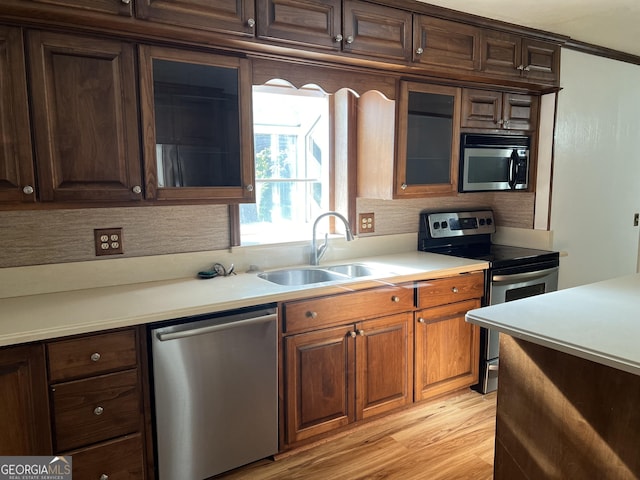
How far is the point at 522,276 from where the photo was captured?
10.0 feet

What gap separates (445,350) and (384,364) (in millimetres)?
459

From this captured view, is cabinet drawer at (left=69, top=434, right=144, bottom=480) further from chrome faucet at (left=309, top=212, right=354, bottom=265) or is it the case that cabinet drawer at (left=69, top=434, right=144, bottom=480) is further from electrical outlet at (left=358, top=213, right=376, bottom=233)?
electrical outlet at (left=358, top=213, right=376, bottom=233)

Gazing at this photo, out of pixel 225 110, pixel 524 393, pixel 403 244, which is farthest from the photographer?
pixel 403 244

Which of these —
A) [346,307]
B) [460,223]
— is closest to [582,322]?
[346,307]

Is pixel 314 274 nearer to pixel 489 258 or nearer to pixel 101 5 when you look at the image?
pixel 489 258

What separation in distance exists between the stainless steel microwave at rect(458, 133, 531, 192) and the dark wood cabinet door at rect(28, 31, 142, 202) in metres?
2.01

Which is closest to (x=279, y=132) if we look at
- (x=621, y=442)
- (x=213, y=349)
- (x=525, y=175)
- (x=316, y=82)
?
(x=316, y=82)

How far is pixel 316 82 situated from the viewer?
251 cm

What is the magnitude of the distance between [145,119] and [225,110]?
1.22 feet

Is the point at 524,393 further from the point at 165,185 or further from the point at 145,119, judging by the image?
the point at 145,119

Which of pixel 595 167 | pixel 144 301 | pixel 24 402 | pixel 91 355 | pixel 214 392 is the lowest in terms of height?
pixel 214 392

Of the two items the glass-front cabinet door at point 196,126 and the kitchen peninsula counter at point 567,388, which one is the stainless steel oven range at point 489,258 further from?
the glass-front cabinet door at point 196,126

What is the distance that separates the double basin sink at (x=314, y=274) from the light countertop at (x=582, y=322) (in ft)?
3.38

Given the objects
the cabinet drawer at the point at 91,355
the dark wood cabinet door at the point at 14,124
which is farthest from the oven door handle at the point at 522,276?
the dark wood cabinet door at the point at 14,124
